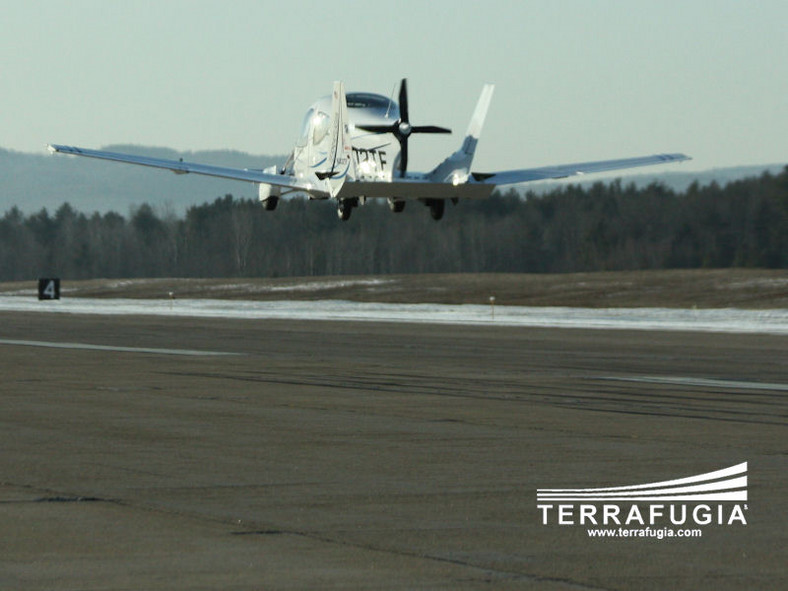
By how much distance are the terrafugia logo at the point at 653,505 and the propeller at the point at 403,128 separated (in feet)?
156

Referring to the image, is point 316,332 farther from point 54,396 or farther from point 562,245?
point 562,245

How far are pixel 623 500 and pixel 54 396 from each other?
14.3 m

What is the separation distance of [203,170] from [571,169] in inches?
673

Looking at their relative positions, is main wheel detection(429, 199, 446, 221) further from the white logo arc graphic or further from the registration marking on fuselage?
the white logo arc graphic

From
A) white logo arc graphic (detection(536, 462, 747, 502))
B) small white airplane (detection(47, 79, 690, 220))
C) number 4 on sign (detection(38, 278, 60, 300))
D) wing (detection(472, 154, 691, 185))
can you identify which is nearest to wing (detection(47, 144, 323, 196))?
small white airplane (detection(47, 79, 690, 220))

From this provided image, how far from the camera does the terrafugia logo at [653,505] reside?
1191cm

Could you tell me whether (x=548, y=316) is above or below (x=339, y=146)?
below

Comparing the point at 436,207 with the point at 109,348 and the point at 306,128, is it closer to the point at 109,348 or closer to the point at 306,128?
the point at 306,128

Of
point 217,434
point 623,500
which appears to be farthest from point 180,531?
point 217,434

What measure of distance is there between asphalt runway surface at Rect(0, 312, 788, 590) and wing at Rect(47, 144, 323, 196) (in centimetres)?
2726

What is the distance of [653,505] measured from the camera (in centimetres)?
1295

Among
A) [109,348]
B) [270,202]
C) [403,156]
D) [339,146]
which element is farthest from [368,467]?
[270,202]

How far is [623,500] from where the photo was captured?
43.4 feet

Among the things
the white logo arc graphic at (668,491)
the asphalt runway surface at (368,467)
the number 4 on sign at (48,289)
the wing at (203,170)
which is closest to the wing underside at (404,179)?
the wing at (203,170)
